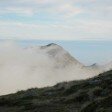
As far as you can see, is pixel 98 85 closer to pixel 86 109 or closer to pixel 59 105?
pixel 59 105

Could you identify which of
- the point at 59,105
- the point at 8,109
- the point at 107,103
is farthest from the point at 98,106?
the point at 8,109

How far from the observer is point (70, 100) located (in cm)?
3925

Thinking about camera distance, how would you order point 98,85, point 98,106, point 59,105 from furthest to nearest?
point 98,85 → point 59,105 → point 98,106

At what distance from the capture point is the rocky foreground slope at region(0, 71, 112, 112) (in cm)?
3291

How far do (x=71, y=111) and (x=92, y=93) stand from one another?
6.86m

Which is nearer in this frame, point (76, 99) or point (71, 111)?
point (71, 111)

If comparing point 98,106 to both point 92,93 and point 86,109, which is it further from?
point 92,93

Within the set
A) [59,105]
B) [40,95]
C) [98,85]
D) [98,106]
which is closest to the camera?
[98,106]

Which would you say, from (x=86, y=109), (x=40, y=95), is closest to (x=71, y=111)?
(x=86, y=109)

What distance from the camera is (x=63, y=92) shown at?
1777 inches

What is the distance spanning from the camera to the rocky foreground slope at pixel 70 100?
108 ft

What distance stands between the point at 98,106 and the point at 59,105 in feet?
21.1

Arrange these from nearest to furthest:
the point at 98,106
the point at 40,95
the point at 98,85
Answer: the point at 98,106
the point at 98,85
the point at 40,95

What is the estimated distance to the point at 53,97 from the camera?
43.3m
